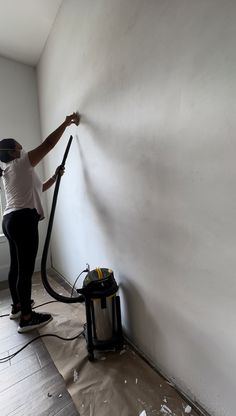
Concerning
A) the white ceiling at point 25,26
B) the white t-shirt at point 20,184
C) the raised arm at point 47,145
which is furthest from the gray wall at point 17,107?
the white t-shirt at point 20,184

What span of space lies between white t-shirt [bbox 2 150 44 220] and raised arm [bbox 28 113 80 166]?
1.9 inches

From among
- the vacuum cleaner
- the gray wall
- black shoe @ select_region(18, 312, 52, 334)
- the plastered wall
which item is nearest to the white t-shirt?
the plastered wall

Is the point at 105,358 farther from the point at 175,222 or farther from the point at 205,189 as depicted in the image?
the point at 205,189

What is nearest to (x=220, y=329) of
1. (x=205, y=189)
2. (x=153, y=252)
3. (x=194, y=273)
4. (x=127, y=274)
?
(x=194, y=273)

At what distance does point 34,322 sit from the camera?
6.66 ft

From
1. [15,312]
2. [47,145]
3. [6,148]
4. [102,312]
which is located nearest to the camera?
[102,312]

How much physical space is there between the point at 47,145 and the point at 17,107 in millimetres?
1500

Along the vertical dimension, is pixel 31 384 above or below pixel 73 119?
below

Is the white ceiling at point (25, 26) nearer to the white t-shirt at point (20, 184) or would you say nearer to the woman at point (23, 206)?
the woman at point (23, 206)

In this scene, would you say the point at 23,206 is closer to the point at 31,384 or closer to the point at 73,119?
the point at 73,119

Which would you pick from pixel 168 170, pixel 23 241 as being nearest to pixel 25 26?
pixel 23 241

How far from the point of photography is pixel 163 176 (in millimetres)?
1234

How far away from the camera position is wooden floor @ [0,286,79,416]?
4.29 ft

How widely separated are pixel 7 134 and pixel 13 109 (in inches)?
12.9
